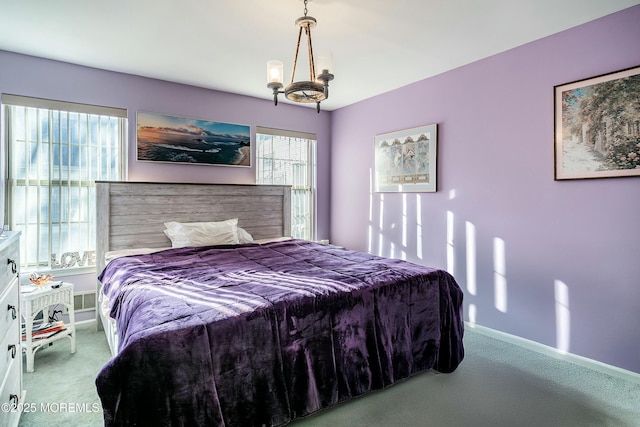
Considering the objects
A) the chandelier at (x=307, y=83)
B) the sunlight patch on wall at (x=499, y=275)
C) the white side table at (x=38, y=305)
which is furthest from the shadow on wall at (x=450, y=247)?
the white side table at (x=38, y=305)

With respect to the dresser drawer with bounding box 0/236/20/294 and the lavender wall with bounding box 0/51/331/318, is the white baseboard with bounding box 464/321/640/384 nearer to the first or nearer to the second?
the lavender wall with bounding box 0/51/331/318

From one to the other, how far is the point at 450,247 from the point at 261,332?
245 centimetres

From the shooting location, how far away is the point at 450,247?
350 centimetres

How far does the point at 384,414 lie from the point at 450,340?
763 mm

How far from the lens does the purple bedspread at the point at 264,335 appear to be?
4.71 feet

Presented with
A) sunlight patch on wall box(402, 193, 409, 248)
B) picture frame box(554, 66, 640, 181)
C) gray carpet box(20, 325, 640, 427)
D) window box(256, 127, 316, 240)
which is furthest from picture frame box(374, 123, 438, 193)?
gray carpet box(20, 325, 640, 427)

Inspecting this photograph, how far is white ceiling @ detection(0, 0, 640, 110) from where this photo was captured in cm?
228

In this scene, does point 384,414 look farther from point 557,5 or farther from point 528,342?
point 557,5

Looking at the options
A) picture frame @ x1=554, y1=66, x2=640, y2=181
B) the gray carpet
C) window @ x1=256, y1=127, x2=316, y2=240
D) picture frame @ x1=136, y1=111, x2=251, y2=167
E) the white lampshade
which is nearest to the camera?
the gray carpet

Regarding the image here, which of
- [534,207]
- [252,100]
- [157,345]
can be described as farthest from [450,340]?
[252,100]

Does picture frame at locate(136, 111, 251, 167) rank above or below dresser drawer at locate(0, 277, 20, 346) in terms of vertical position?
above

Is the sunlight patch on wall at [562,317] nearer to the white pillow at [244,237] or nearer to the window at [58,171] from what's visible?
the white pillow at [244,237]

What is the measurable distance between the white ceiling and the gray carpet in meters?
2.54

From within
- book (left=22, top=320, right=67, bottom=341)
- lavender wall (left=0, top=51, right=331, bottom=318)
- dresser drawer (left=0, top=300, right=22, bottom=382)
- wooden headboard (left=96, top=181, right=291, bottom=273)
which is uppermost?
lavender wall (left=0, top=51, right=331, bottom=318)
